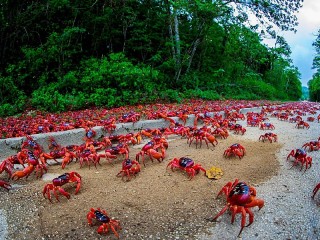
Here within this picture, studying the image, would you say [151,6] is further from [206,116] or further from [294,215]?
[294,215]

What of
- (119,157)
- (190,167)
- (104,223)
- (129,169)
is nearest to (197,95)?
(119,157)

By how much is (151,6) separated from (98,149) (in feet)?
53.5

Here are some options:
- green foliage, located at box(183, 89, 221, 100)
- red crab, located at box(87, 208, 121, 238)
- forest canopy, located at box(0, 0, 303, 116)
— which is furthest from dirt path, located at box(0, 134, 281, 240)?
green foliage, located at box(183, 89, 221, 100)

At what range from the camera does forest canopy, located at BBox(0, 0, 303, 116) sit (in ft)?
42.3

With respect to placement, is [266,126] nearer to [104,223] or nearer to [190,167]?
[190,167]

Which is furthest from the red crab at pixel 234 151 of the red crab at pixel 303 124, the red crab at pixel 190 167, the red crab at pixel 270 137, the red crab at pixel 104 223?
the red crab at pixel 303 124

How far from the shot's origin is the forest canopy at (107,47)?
12.9 meters

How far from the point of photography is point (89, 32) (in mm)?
17891

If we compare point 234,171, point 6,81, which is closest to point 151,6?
point 6,81

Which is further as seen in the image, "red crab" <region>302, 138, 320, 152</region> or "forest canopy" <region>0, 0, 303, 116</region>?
"forest canopy" <region>0, 0, 303, 116</region>

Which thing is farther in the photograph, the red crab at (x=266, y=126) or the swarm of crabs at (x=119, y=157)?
the red crab at (x=266, y=126)

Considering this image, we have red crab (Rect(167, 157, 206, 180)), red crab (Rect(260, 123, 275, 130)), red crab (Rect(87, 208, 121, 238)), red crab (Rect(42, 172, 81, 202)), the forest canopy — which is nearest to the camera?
red crab (Rect(87, 208, 121, 238))

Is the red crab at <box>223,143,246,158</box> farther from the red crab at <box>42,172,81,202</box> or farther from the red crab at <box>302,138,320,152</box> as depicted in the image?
the red crab at <box>42,172,81,202</box>

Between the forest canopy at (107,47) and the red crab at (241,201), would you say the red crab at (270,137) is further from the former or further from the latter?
the forest canopy at (107,47)
